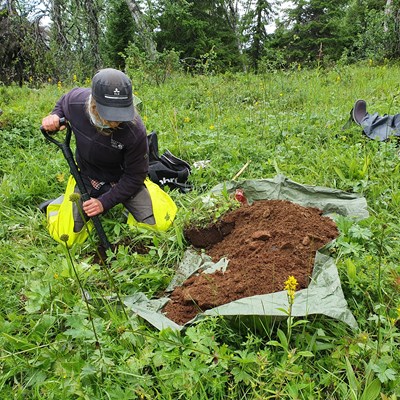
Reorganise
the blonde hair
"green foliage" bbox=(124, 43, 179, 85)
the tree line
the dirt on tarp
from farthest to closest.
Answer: the tree line < "green foliage" bbox=(124, 43, 179, 85) < the blonde hair < the dirt on tarp

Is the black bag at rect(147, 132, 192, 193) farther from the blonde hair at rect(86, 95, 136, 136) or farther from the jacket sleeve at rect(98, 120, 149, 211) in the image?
the blonde hair at rect(86, 95, 136, 136)

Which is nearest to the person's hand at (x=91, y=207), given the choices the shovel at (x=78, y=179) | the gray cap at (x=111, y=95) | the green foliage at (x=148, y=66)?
the shovel at (x=78, y=179)

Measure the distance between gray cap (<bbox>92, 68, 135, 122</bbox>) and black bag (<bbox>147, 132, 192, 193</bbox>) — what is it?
1.10 m

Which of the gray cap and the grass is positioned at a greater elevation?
the gray cap

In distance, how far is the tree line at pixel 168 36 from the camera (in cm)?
779

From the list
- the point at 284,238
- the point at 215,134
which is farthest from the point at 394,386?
the point at 215,134

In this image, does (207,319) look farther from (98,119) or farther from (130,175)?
(98,119)

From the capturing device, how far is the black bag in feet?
11.3

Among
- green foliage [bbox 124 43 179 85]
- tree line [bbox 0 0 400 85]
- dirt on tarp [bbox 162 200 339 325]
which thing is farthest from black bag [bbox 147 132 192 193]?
green foliage [bbox 124 43 179 85]

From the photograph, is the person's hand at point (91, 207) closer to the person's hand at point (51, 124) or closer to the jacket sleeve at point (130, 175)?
the jacket sleeve at point (130, 175)

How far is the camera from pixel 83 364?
65.3 inches

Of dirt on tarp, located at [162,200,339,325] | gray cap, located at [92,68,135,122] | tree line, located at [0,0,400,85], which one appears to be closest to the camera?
dirt on tarp, located at [162,200,339,325]

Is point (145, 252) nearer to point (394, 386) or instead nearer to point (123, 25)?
point (394, 386)

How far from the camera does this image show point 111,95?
7.66ft
